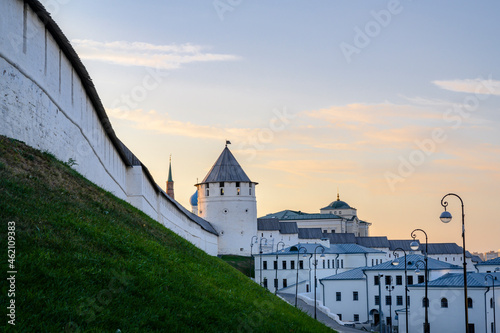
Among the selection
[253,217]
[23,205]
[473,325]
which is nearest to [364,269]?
[473,325]

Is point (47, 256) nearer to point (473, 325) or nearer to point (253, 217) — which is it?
point (473, 325)

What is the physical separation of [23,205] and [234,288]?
4660 mm

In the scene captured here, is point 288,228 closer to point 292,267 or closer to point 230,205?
point 230,205

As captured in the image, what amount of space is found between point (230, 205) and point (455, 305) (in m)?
31.8

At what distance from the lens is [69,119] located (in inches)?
623

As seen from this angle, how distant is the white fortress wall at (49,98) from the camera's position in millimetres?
11977

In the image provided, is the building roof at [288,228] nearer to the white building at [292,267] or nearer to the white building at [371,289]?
the white building at [292,267]

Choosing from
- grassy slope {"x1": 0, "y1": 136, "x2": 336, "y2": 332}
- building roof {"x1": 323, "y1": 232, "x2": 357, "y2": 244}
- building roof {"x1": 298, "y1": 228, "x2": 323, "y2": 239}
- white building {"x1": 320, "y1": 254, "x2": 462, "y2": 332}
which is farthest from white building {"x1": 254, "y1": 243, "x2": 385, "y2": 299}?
grassy slope {"x1": 0, "y1": 136, "x2": 336, "y2": 332}

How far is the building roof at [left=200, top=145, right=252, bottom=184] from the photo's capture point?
7206cm

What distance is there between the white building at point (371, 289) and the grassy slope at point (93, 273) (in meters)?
42.7

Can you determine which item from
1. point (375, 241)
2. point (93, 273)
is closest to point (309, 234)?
point (375, 241)

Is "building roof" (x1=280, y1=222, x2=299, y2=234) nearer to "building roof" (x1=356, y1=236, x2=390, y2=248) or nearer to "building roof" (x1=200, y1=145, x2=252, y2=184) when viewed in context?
"building roof" (x1=200, y1=145, x2=252, y2=184)

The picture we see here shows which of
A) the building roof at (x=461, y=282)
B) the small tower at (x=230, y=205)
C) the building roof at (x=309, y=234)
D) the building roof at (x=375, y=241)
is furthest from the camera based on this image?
the building roof at (x=375, y=241)

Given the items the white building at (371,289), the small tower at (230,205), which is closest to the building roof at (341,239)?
the small tower at (230,205)
